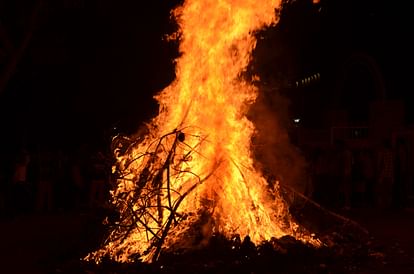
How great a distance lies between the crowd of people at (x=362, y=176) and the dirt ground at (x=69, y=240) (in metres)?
0.68

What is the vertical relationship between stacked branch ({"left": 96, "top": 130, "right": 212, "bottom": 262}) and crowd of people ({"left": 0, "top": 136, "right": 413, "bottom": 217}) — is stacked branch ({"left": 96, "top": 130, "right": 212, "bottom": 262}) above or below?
below

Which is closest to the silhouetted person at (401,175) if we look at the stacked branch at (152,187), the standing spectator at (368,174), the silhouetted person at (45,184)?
the standing spectator at (368,174)

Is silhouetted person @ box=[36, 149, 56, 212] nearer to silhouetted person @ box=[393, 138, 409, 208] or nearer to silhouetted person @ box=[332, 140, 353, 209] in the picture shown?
silhouetted person @ box=[332, 140, 353, 209]

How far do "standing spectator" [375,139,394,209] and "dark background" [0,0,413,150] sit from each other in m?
5.55

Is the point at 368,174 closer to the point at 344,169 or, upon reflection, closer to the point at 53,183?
the point at 344,169

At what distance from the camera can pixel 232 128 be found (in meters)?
8.16

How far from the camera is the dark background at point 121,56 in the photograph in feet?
57.3

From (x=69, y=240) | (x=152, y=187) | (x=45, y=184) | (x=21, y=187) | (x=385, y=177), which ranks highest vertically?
(x=385, y=177)

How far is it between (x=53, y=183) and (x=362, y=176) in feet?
23.5

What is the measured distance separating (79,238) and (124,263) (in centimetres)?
168

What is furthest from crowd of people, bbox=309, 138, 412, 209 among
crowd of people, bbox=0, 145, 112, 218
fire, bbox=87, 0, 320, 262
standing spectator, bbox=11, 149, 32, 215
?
standing spectator, bbox=11, 149, 32, 215

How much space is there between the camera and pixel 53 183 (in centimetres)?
1298

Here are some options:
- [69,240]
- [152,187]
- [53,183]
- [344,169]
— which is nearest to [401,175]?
[344,169]

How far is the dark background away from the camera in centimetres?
1747
